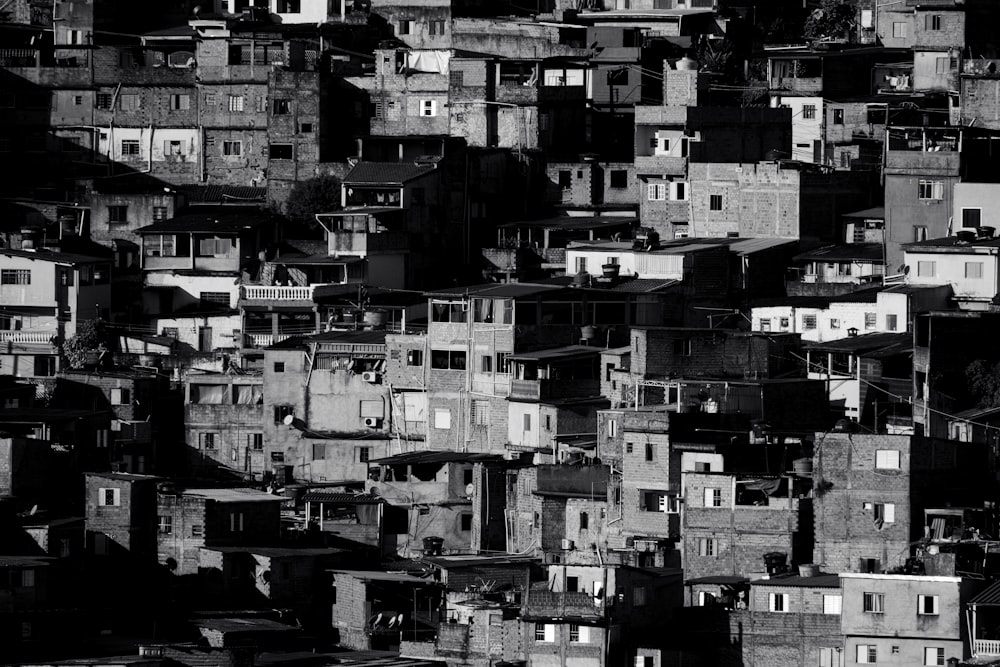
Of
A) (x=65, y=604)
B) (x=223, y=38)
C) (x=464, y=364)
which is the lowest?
(x=65, y=604)

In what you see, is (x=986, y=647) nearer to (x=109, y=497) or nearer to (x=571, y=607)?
(x=571, y=607)

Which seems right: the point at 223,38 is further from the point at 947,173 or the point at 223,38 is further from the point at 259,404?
the point at 947,173

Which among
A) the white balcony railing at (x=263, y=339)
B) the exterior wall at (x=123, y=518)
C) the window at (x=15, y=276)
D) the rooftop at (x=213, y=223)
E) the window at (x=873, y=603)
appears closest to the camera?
the window at (x=873, y=603)

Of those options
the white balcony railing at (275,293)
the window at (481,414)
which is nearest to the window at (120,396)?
the white balcony railing at (275,293)

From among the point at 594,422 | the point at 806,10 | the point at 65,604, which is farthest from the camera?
the point at 806,10

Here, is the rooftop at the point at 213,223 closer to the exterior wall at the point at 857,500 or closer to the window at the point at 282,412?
the window at the point at 282,412

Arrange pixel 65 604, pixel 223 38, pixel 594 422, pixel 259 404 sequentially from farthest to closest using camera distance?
pixel 223 38 < pixel 259 404 < pixel 594 422 < pixel 65 604

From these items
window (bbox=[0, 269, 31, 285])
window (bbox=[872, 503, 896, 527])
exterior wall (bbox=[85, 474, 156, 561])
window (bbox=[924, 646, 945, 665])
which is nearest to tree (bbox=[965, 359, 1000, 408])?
window (bbox=[872, 503, 896, 527])

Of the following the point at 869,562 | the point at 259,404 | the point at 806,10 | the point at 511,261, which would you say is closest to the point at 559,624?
the point at 869,562
